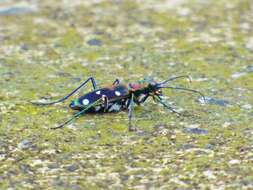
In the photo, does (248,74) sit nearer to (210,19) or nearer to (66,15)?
(210,19)

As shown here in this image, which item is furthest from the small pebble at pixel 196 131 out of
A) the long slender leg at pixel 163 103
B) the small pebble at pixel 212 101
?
the small pebble at pixel 212 101

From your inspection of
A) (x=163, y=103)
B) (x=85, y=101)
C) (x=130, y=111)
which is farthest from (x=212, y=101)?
(x=85, y=101)

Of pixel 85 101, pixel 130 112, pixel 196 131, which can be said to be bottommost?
pixel 196 131

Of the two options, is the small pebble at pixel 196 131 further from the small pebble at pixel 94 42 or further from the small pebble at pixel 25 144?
the small pebble at pixel 94 42

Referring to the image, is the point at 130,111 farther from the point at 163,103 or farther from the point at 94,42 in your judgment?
the point at 94,42

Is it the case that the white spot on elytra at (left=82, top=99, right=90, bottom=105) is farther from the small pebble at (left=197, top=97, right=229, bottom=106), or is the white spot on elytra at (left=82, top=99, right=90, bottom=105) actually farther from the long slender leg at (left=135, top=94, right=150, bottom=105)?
the small pebble at (left=197, top=97, right=229, bottom=106)
